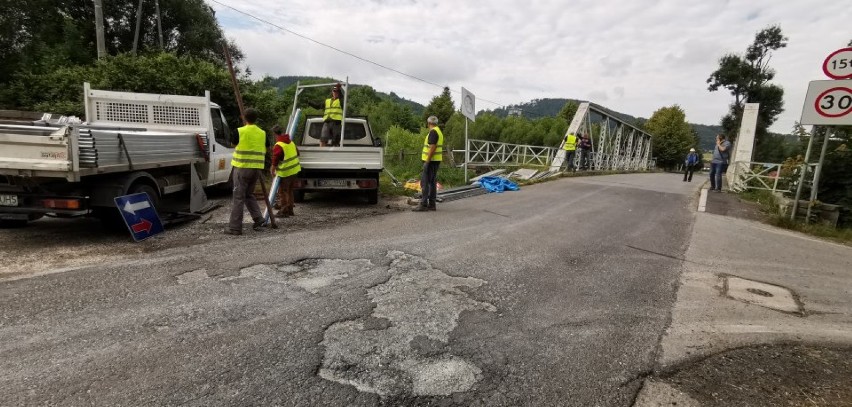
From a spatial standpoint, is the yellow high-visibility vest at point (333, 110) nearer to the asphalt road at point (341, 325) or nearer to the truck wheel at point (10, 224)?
the asphalt road at point (341, 325)

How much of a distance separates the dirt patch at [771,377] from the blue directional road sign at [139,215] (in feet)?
18.5

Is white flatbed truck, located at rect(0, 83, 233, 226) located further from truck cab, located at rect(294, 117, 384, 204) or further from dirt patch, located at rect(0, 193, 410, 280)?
truck cab, located at rect(294, 117, 384, 204)

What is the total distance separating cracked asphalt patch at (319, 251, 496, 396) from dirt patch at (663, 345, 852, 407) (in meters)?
1.37

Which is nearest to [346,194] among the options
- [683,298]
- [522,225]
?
[522,225]

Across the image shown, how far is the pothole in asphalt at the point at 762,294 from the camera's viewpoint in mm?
3801

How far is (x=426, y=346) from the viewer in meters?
2.67

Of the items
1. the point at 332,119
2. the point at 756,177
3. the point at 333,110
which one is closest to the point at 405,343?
the point at 333,110

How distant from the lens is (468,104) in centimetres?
1138

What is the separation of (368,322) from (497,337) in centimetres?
→ 96

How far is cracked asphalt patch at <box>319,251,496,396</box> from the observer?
7.47 feet

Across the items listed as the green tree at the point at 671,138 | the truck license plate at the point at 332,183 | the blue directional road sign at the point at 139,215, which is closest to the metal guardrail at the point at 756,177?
the truck license plate at the point at 332,183

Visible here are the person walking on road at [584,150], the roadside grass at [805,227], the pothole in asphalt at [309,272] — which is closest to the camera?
the pothole in asphalt at [309,272]

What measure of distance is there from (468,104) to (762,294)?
8.52m

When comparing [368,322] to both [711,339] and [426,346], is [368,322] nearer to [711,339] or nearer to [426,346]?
[426,346]
